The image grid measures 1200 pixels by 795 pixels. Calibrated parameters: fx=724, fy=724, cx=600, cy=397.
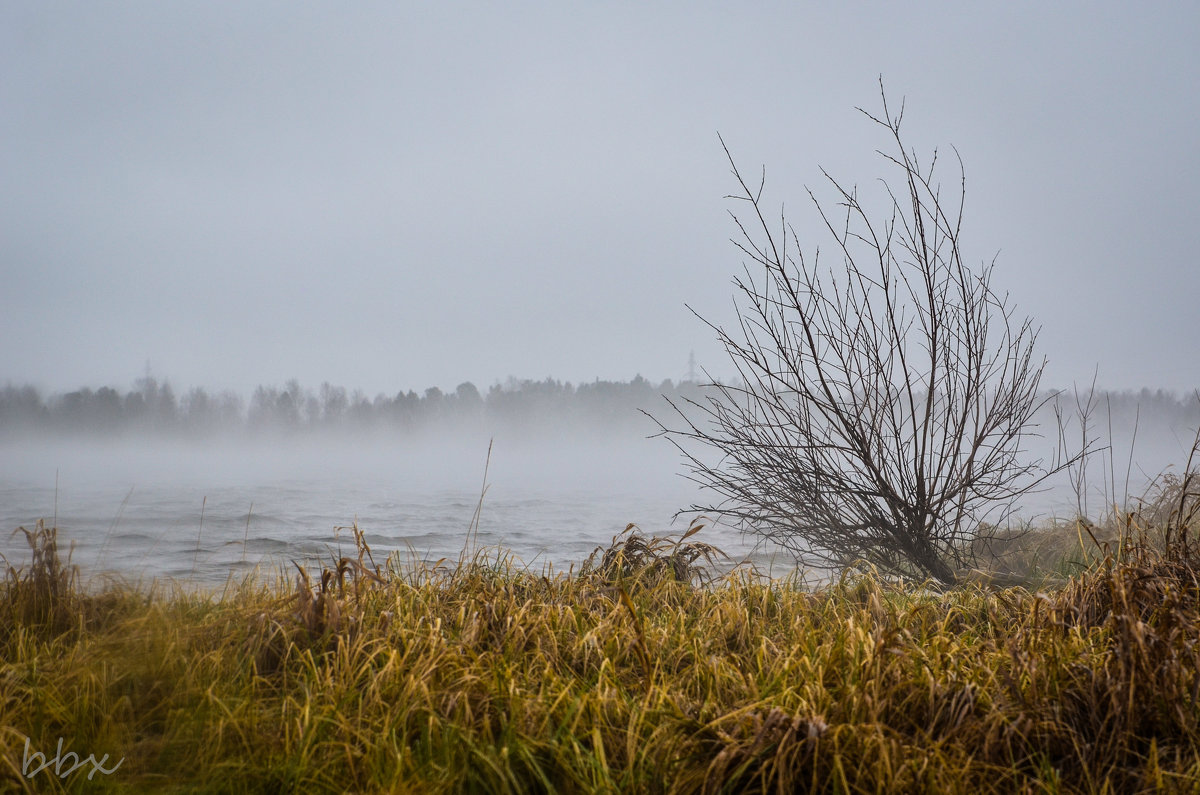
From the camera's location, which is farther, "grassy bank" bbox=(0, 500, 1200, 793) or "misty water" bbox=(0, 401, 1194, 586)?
"misty water" bbox=(0, 401, 1194, 586)

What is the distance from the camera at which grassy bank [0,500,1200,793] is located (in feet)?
7.31

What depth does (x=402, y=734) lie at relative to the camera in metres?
2.54

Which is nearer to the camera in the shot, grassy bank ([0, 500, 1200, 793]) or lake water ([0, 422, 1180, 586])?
grassy bank ([0, 500, 1200, 793])

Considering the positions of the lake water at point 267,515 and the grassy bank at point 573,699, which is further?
the lake water at point 267,515

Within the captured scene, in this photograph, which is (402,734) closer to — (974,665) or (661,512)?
(974,665)

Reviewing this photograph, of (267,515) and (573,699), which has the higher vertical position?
(573,699)

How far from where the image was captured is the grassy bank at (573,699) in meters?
2.23

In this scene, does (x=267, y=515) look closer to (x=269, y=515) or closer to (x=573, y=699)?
(x=269, y=515)

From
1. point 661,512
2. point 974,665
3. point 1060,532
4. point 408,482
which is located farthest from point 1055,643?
point 408,482

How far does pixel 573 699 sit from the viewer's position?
8.41ft

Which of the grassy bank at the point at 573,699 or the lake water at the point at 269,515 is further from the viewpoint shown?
the lake water at the point at 269,515

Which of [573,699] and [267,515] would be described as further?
[267,515]

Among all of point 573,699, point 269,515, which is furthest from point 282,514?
point 573,699

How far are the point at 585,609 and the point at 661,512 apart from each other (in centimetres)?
1502
